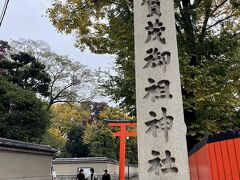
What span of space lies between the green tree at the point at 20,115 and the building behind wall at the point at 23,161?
6804mm

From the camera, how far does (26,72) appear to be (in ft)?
94.2

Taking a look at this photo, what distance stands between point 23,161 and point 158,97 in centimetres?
1041

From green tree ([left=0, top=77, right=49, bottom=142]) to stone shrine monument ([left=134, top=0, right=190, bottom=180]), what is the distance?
63.1ft

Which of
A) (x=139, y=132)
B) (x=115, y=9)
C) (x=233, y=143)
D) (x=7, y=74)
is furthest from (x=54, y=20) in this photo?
(x=7, y=74)

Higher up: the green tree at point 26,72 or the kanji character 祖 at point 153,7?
the green tree at point 26,72

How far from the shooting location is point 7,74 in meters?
28.2

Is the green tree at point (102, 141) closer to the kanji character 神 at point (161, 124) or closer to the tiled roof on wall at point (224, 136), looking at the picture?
the kanji character 神 at point (161, 124)

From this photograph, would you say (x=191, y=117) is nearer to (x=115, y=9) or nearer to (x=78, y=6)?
(x=115, y=9)

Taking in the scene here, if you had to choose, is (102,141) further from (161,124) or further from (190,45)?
(161,124)

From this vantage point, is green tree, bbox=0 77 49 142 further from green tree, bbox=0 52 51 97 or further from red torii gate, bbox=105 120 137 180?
red torii gate, bbox=105 120 137 180

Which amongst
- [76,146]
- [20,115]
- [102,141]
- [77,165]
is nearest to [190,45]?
[20,115]

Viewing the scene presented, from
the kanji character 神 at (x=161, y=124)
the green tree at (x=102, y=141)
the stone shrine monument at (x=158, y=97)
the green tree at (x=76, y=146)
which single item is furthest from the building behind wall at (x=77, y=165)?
the kanji character 神 at (x=161, y=124)

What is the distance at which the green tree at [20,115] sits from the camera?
77.3 ft

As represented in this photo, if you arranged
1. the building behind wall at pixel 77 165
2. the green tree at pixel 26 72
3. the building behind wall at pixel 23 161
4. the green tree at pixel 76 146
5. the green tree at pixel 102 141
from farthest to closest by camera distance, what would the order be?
the green tree at pixel 76 146 → the green tree at pixel 102 141 → the building behind wall at pixel 77 165 → the green tree at pixel 26 72 → the building behind wall at pixel 23 161
